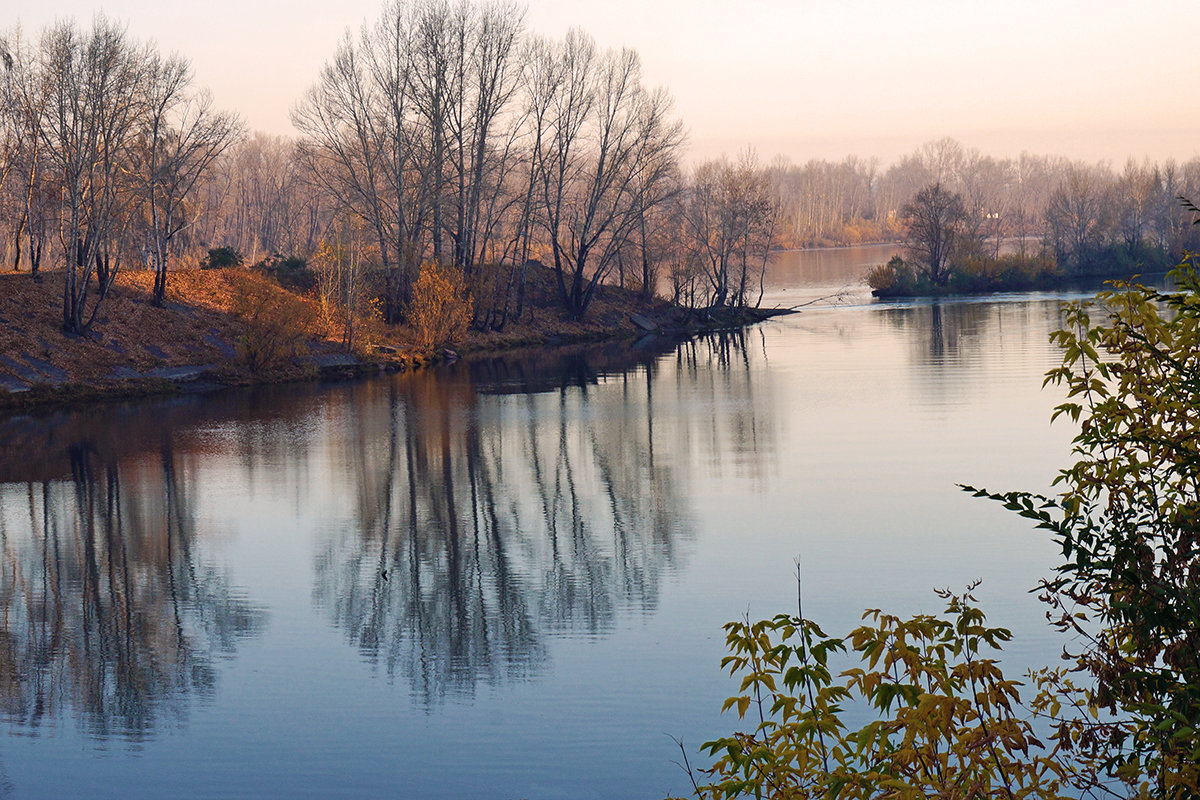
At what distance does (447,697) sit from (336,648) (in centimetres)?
166

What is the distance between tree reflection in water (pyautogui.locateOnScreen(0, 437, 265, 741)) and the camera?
345 inches

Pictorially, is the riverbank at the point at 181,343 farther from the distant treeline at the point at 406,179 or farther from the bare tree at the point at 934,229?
the bare tree at the point at 934,229

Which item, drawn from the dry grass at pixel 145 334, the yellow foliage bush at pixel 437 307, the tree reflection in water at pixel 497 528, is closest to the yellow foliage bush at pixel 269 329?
the dry grass at pixel 145 334

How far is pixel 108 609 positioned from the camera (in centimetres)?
1116

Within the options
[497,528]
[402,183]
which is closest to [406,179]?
[402,183]

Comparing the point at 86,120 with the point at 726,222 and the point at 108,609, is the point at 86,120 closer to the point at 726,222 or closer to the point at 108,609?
the point at 108,609

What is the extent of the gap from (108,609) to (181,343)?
25.8 meters

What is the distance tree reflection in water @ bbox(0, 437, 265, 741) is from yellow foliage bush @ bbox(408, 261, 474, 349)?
23604 millimetres

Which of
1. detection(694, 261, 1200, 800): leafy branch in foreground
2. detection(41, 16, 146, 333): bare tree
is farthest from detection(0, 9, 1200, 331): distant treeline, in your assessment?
detection(694, 261, 1200, 800): leafy branch in foreground

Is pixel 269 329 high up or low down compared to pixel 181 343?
up

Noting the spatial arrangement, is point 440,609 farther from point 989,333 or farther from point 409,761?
point 989,333

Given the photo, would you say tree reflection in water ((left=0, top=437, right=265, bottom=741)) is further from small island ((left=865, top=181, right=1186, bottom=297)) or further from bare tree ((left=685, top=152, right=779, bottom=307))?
small island ((left=865, top=181, right=1186, bottom=297))

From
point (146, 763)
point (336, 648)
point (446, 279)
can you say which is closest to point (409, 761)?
point (146, 763)

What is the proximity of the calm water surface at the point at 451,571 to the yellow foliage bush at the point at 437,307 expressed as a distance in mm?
14743
